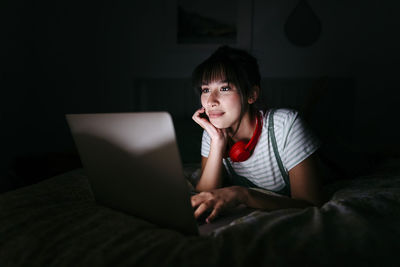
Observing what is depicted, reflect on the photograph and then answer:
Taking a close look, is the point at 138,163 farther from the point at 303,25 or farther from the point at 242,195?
the point at 303,25

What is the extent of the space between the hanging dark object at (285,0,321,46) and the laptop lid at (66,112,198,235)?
198cm

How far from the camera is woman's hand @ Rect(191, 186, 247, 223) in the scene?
688 mm

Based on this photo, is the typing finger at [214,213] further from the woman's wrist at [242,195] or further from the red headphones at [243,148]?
the red headphones at [243,148]

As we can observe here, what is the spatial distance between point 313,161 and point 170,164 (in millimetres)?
607

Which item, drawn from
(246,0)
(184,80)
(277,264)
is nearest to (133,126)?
(277,264)

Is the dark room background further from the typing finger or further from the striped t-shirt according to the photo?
the typing finger

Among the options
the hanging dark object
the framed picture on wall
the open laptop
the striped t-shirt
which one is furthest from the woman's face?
the hanging dark object

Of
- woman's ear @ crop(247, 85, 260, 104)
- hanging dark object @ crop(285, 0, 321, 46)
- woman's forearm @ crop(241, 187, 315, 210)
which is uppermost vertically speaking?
hanging dark object @ crop(285, 0, 321, 46)

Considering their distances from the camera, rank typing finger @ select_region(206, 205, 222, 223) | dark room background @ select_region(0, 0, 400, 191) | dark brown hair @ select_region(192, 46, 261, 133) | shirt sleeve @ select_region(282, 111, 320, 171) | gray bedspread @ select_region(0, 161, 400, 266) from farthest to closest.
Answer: dark room background @ select_region(0, 0, 400, 191)
dark brown hair @ select_region(192, 46, 261, 133)
shirt sleeve @ select_region(282, 111, 320, 171)
typing finger @ select_region(206, 205, 222, 223)
gray bedspread @ select_region(0, 161, 400, 266)

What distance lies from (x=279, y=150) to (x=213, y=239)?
22.4 inches

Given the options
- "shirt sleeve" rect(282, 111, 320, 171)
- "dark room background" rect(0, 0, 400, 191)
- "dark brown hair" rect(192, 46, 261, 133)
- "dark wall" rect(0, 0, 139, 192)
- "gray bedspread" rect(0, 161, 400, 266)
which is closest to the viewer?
"gray bedspread" rect(0, 161, 400, 266)

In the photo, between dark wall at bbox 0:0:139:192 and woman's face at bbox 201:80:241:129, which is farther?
dark wall at bbox 0:0:139:192

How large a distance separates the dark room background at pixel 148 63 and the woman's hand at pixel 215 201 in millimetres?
1381

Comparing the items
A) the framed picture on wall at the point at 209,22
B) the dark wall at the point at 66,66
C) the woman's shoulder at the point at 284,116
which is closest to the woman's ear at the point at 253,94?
the woman's shoulder at the point at 284,116
